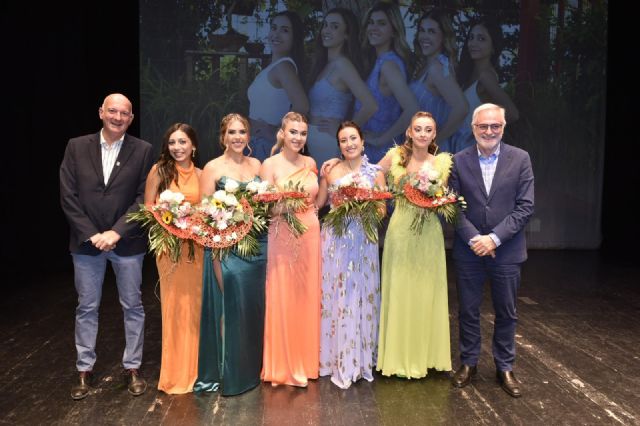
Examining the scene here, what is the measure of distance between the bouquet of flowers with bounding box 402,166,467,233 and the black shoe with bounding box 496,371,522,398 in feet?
3.48

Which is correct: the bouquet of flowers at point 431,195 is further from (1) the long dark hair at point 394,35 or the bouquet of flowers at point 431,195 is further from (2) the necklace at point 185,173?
(1) the long dark hair at point 394,35

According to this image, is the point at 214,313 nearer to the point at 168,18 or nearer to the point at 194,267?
the point at 194,267

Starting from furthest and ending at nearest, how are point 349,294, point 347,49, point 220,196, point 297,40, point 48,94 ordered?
point 347,49 → point 297,40 → point 48,94 → point 349,294 → point 220,196

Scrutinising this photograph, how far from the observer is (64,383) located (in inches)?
147

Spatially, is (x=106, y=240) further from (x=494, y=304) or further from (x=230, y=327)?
(x=494, y=304)

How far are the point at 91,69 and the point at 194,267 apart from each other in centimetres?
599

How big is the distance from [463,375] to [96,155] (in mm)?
2766

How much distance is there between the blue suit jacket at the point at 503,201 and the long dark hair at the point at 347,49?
18.9 feet

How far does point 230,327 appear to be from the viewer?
350 cm

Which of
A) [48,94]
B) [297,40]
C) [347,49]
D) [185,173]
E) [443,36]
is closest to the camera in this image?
[185,173]

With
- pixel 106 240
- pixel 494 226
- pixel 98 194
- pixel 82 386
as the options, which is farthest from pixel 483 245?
pixel 82 386

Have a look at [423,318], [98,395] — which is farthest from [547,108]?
[98,395]

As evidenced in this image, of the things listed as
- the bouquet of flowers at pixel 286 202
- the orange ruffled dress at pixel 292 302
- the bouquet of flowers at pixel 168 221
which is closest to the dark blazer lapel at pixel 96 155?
the bouquet of flowers at pixel 168 221

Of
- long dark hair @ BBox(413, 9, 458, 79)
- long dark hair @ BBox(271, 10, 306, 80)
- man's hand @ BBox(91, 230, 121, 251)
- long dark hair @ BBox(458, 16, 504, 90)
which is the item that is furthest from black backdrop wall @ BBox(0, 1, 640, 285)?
man's hand @ BBox(91, 230, 121, 251)
